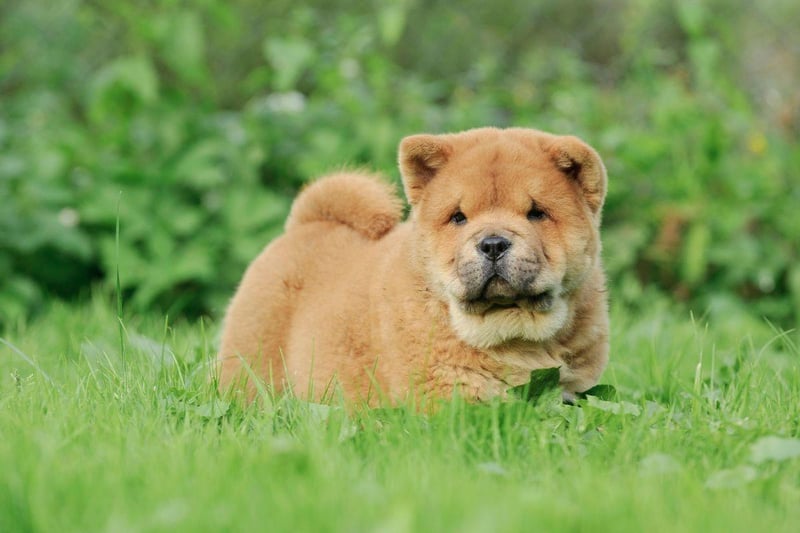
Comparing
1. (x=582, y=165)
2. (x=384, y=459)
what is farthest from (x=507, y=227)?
(x=384, y=459)

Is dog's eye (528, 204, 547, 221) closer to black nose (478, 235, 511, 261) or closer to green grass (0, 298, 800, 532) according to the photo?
black nose (478, 235, 511, 261)

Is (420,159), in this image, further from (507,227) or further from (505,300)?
(505,300)

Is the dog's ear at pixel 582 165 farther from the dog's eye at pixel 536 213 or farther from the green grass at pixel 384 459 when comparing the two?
the green grass at pixel 384 459

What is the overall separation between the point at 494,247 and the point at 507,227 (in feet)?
0.33

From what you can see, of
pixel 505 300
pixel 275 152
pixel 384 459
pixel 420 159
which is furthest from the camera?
pixel 275 152

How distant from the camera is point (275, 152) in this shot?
714cm

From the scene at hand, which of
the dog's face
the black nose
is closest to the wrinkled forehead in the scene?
the dog's face

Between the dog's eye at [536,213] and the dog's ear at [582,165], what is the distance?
19 centimetres

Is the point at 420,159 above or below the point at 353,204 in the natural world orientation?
above

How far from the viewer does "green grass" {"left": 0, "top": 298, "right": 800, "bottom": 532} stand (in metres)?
2.29

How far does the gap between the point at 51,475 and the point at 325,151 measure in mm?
4596

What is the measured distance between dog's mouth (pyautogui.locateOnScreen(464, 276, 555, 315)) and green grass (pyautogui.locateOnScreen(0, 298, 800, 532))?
11.8 inches

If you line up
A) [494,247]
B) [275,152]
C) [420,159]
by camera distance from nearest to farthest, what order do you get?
[494,247], [420,159], [275,152]

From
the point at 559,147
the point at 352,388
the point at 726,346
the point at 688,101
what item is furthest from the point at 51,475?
the point at 688,101
